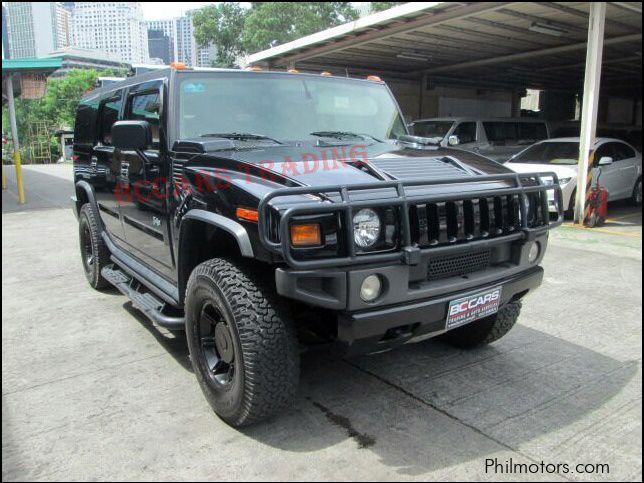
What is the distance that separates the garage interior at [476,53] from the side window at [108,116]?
6.90ft

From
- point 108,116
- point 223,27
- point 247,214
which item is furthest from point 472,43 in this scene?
point 223,27

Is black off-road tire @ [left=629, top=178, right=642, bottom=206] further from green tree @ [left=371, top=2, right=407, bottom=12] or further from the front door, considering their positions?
green tree @ [left=371, top=2, right=407, bottom=12]

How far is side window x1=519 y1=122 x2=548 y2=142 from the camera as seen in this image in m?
14.0

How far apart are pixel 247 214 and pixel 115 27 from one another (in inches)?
227

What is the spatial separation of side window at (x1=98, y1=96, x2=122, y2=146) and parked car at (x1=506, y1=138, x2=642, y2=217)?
758 centimetres

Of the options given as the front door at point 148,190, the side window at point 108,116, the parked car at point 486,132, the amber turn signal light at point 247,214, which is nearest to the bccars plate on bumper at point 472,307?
the amber turn signal light at point 247,214

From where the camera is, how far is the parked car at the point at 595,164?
984cm

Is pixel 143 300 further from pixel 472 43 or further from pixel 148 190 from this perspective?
pixel 472 43

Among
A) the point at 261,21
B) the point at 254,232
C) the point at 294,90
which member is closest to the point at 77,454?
the point at 254,232

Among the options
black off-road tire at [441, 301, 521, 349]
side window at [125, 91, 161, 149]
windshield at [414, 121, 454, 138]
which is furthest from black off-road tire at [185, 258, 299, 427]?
windshield at [414, 121, 454, 138]

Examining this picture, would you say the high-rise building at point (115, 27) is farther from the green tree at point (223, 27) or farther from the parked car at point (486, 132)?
the green tree at point (223, 27)

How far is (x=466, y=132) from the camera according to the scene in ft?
41.5

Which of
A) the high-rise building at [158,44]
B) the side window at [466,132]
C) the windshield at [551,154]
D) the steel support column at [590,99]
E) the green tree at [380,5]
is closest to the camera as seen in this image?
the high-rise building at [158,44]

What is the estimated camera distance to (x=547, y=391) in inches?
130
